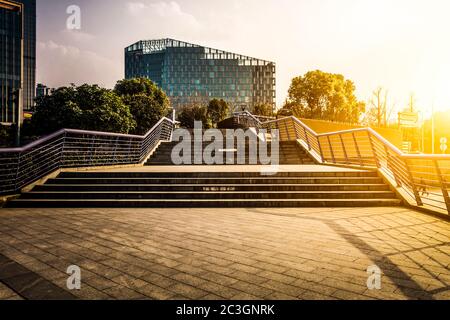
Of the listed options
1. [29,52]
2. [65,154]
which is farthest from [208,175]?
[29,52]

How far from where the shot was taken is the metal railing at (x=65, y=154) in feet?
25.0

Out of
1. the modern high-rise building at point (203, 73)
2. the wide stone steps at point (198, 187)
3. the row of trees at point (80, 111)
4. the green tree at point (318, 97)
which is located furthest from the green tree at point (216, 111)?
the wide stone steps at point (198, 187)

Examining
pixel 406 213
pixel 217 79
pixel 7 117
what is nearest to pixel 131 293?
pixel 406 213

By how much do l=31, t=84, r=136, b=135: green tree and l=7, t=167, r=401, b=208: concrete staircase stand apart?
12770mm

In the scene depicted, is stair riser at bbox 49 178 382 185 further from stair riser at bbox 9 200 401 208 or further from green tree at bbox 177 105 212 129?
green tree at bbox 177 105 212 129

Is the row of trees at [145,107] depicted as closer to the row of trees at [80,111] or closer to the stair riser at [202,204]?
the row of trees at [80,111]

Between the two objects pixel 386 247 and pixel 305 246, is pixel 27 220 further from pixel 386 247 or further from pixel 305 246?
pixel 386 247

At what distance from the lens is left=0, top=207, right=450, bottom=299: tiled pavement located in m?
2.80

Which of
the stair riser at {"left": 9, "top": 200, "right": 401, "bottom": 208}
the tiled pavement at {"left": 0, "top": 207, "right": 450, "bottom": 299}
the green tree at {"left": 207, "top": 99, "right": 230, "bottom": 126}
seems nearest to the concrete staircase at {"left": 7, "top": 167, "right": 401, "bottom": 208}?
the stair riser at {"left": 9, "top": 200, "right": 401, "bottom": 208}

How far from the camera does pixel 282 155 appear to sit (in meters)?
14.2

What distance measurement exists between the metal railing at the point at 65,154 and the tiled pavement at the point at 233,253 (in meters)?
1.96

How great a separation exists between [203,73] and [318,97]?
314 feet
